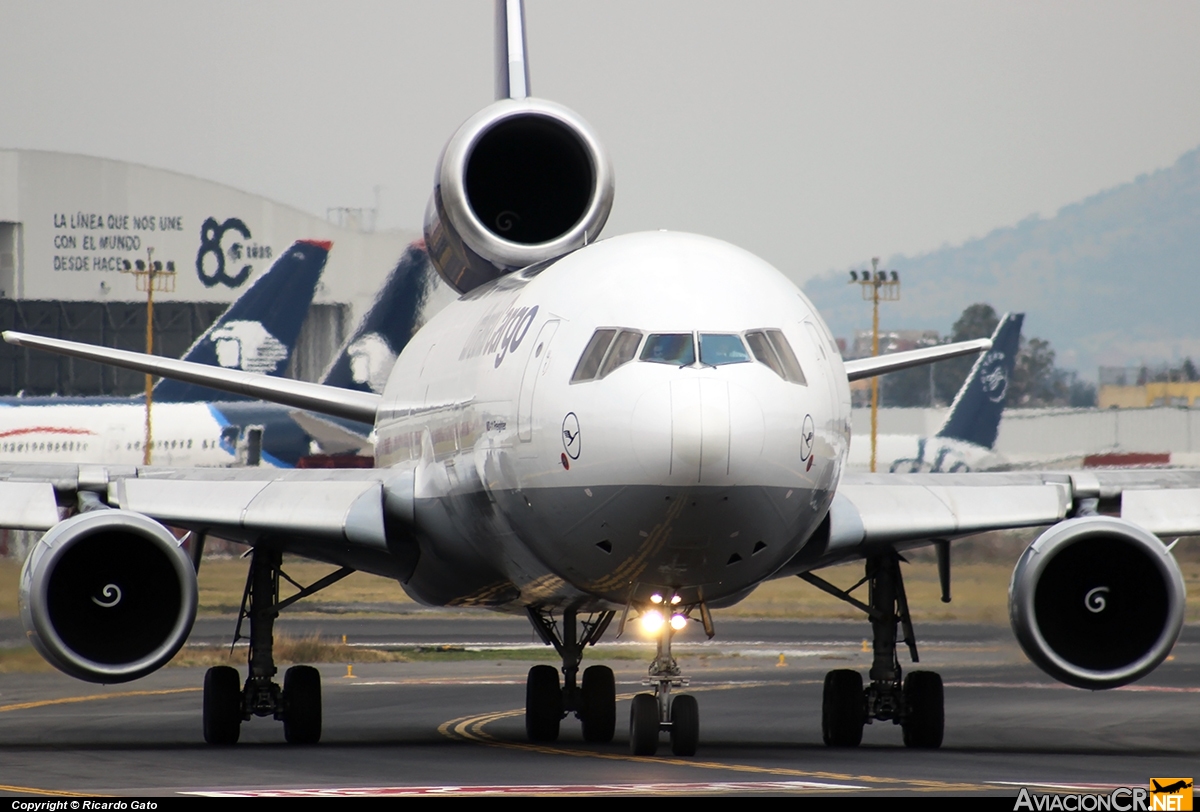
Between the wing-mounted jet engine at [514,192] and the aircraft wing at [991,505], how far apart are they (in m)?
4.58

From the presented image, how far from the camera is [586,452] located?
1290cm

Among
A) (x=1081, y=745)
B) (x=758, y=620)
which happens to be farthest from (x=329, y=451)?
(x=1081, y=745)

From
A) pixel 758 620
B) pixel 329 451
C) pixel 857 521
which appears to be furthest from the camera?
pixel 329 451

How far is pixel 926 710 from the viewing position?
57.0 ft

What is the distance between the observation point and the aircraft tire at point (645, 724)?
46.9ft

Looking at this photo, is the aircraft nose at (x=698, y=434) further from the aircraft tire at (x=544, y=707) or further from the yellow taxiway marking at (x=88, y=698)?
the yellow taxiway marking at (x=88, y=698)

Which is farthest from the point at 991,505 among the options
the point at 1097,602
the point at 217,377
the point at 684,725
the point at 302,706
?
the point at 217,377

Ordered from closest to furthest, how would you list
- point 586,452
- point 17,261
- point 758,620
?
1. point 586,452
2. point 758,620
3. point 17,261

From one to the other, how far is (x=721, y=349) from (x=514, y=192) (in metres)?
8.24

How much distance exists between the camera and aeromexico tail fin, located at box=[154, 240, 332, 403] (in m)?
69.2

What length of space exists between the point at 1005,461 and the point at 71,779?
5619cm

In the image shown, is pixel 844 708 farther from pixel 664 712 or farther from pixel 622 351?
pixel 622 351

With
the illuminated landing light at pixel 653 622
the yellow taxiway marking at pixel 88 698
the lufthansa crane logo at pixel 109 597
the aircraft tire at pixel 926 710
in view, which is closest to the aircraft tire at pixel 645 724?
the illuminated landing light at pixel 653 622

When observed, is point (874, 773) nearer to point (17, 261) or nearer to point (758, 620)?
point (758, 620)
